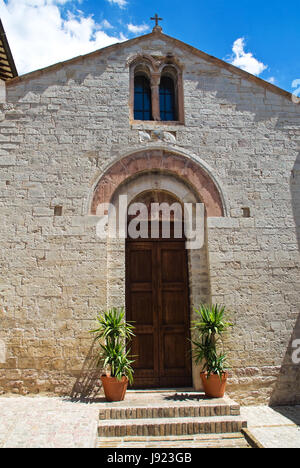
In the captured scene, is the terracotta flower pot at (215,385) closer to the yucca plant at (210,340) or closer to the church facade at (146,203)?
the yucca plant at (210,340)

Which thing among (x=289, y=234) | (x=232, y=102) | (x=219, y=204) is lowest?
(x=289, y=234)

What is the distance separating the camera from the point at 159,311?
729 centimetres

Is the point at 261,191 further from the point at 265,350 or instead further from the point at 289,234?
the point at 265,350

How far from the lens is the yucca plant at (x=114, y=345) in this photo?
618 centimetres

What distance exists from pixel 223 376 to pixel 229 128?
199 inches

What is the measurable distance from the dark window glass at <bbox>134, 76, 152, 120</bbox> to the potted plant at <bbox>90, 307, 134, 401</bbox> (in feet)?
14.5

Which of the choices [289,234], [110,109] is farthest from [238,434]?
[110,109]

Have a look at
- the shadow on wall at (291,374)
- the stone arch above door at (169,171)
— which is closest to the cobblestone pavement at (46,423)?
the shadow on wall at (291,374)

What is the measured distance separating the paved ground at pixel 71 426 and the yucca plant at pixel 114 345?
64cm

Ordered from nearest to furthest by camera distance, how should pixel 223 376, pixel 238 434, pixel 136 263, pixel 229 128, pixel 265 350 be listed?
pixel 238 434 → pixel 223 376 → pixel 265 350 → pixel 136 263 → pixel 229 128

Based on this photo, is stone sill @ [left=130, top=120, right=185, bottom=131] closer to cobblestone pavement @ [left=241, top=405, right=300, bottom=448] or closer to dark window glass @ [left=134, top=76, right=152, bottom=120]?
dark window glass @ [left=134, top=76, right=152, bottom=120]

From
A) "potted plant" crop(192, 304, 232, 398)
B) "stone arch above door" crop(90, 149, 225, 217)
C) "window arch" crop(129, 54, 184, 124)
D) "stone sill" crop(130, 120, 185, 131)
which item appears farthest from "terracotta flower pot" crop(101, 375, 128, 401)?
"window arch" crop(129, 54, 184, 124)

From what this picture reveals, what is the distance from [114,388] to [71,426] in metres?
1.27

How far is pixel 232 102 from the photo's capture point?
324 inches
